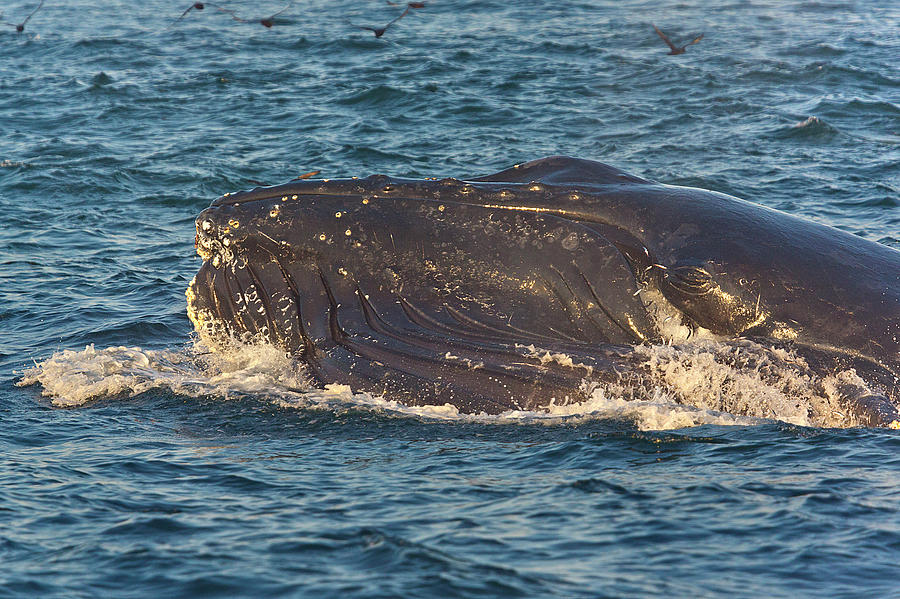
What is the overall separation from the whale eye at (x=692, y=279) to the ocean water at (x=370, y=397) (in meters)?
0.80

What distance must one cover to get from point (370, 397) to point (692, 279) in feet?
7.98

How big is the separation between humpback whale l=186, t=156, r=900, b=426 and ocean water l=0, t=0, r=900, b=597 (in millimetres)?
282

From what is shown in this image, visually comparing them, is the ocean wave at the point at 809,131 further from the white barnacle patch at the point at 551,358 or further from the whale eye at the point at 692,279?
the white barnacle patch at the point at 551,358

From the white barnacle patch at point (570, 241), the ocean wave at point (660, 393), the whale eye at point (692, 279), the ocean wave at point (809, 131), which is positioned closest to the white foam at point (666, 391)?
the ocean wave at point (660, 393)

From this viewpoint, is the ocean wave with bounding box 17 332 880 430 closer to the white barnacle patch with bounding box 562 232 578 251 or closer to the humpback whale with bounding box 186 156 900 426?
the humpback whale with bounding box 186 156 900 426

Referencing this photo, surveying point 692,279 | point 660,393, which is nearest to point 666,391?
point 660,393

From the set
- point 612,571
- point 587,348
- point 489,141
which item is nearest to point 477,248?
point 587,348

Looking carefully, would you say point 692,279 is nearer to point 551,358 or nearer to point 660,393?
point 660,393

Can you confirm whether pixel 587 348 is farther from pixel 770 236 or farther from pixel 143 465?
pixel 143 465

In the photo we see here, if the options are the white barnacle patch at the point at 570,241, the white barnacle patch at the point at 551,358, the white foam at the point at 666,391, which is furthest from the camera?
the white barnacle patch at the point at 570,241

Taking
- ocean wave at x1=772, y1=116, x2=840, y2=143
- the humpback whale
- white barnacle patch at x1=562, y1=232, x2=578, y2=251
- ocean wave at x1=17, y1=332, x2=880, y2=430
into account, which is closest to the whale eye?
the humpback whale

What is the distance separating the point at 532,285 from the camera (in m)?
8.39

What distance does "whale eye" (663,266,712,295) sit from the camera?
786cm

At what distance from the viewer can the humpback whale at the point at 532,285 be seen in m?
7.81
